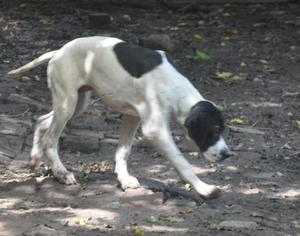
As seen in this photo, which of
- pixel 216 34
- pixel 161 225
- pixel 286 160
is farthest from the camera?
pixel 216 34

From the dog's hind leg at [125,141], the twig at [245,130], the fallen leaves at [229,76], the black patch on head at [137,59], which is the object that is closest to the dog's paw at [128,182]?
the dog's hind leg at [125,141]

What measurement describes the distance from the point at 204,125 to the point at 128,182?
920mm

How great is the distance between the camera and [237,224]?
5.09m

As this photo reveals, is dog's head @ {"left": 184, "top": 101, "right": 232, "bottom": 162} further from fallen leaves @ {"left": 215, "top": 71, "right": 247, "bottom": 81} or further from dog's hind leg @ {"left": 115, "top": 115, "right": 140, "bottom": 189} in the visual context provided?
fallen leaves @ {"left": 215, "top": 71, "right": 247, "bottom": 81}

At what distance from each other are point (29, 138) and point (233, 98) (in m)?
3.04

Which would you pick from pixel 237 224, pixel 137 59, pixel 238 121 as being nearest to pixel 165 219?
pixel 237 224

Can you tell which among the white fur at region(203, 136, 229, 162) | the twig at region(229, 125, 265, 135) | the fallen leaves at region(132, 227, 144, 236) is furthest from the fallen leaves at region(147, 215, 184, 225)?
the twig at region(229, 125, 265, 135)

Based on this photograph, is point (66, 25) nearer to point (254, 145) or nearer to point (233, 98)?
point (233, 98)

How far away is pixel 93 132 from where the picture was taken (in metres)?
7.62

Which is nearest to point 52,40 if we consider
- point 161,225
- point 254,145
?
point 254,145

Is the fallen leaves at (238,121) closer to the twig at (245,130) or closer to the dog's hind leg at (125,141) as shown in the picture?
the twig at (245,130)

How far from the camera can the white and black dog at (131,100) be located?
5.31 metres

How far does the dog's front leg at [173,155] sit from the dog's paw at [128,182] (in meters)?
0.52

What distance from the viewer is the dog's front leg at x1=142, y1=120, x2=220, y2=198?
209 inches
